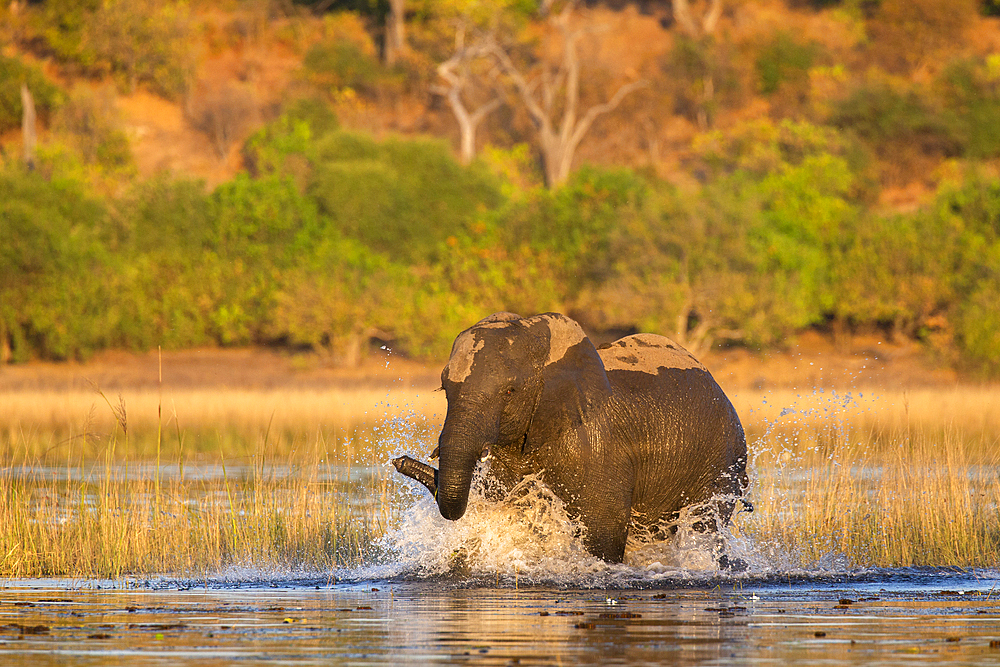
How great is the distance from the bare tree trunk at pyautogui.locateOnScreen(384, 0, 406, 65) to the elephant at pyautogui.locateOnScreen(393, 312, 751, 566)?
232 feet

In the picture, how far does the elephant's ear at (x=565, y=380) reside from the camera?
10.3 metres

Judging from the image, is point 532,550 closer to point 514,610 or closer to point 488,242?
point 514,610

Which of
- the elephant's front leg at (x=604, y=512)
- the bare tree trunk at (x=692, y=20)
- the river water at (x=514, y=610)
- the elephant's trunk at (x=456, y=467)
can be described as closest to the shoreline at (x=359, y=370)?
the river water at (x=514, y=610)

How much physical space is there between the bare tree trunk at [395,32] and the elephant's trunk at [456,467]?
72.4 metres

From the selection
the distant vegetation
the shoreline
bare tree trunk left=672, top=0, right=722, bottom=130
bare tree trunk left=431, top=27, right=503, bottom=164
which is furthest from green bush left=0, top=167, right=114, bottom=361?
bare tree trunk left=672, top=0, right=722, bottom=130

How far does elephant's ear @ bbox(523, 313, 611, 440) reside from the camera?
10281 mm

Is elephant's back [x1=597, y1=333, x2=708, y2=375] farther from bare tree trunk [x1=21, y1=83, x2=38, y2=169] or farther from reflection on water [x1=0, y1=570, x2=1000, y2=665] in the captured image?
bare tree trunk [x1=21, y1=83, x2=38, y2=169]

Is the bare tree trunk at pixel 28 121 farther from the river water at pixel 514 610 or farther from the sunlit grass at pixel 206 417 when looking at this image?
the river water at pixel 514 610

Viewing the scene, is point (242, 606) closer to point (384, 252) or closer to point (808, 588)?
point (808, 588)

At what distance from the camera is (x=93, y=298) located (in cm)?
4597

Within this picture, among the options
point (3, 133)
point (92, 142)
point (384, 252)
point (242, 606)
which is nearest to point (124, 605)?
point (242, 606)

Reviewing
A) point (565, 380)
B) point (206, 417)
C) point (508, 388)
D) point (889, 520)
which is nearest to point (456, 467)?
point (508, 388)

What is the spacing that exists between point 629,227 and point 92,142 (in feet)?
99.5

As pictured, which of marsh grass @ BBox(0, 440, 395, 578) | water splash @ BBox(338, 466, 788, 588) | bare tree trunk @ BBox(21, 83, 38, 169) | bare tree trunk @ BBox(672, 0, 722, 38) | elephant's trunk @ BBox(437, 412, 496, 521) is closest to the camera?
elephant's trunk @ BBox(437, 412, 496, 521)
